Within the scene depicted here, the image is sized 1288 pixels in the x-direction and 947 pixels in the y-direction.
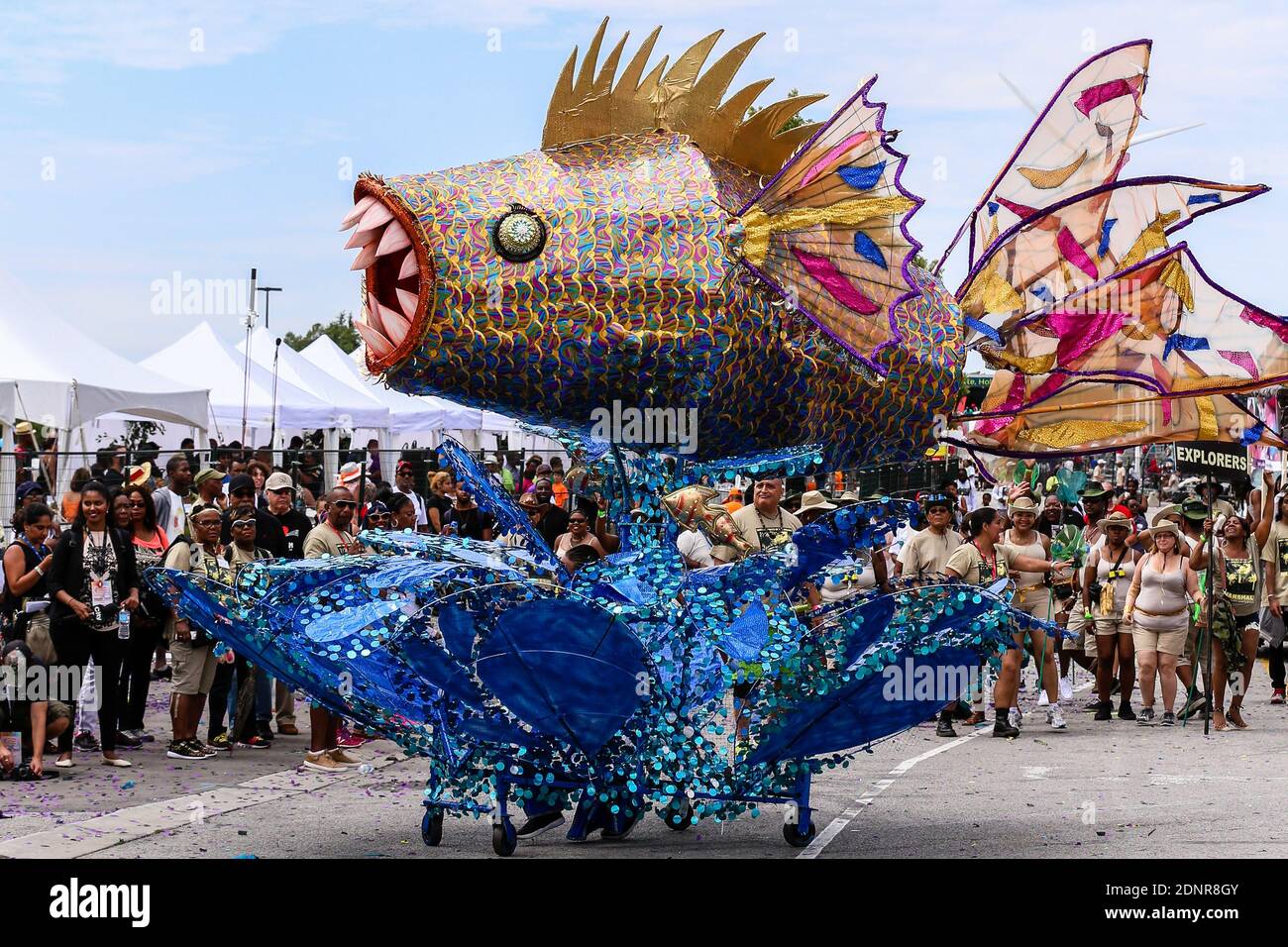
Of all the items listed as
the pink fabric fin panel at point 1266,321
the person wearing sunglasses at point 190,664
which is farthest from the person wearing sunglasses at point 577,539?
the pink fabric fin panel at point 1266,321

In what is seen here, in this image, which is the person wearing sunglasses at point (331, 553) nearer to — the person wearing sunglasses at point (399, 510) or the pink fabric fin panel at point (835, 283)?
the person wearing sunglasses at point (399, 510)

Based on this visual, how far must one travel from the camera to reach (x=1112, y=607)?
38.9 feet

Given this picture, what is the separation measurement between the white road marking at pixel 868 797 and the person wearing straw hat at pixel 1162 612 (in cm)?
124

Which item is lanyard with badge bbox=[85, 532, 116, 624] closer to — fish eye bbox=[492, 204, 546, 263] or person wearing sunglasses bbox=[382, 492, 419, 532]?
person wearing sunglasses bbox=[382, 492, 419, 532]

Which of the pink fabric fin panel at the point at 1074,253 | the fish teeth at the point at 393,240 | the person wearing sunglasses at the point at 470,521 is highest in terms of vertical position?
the pink fabric fin panel at the point at 1074,253

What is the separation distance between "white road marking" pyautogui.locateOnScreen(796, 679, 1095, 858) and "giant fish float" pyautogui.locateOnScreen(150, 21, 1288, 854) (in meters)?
0.13

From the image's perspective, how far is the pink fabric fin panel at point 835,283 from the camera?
6.41m

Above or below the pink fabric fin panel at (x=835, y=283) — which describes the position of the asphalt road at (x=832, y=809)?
below

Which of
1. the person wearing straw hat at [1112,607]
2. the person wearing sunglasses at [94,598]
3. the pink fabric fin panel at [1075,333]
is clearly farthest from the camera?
the person wearing straw hat at [1112,607]

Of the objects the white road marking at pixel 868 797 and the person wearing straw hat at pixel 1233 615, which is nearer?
the white road marking at pixel 868 797

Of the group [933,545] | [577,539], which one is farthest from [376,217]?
[933,545]

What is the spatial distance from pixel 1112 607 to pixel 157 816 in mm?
7135

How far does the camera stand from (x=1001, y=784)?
867 centimetres
